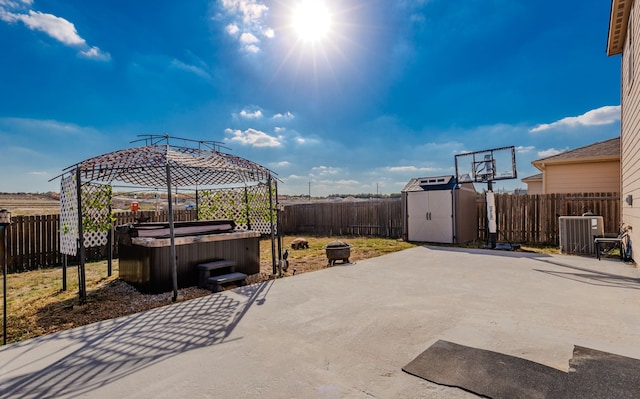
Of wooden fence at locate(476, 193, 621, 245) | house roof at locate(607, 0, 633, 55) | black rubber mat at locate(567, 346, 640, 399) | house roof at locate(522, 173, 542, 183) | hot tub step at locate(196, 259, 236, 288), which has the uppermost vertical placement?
house roof at locate(607, 0, 633, 55)

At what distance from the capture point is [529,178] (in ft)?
54.3

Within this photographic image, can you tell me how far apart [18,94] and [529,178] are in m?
21.7

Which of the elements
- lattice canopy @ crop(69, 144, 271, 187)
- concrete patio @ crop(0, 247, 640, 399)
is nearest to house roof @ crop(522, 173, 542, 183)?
concrete patio @ crop(0, 247, 640, 399)

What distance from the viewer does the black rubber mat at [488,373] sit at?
6.39 feet

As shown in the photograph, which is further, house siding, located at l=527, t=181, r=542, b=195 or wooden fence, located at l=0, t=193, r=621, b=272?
house siding, located at l=527, t=181, r=542, b=195

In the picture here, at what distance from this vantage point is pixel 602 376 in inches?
82.1

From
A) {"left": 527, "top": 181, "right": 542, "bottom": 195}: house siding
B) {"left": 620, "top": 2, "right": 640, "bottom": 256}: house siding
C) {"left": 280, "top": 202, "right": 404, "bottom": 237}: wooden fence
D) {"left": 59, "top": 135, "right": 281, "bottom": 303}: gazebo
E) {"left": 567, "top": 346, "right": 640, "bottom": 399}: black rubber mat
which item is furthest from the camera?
{"left": 527, "top": 181, "right": 542, "bottom": 195}: house siding

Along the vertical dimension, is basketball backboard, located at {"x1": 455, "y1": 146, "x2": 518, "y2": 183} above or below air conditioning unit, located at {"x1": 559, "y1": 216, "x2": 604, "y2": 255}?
above

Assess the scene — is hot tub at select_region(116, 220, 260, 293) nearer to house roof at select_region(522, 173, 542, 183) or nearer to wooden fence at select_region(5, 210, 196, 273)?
wooden fence at select_region(5, 210, 196, 273)

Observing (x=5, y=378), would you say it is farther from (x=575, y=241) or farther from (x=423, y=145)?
(x=423, y=145)

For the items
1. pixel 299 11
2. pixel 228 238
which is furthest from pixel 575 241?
pixel 299 11

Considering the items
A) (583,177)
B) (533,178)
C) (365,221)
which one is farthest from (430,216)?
(533,178)

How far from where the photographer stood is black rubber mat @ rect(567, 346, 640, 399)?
189 cm

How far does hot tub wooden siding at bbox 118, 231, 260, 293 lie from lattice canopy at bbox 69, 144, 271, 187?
4.19 ft
